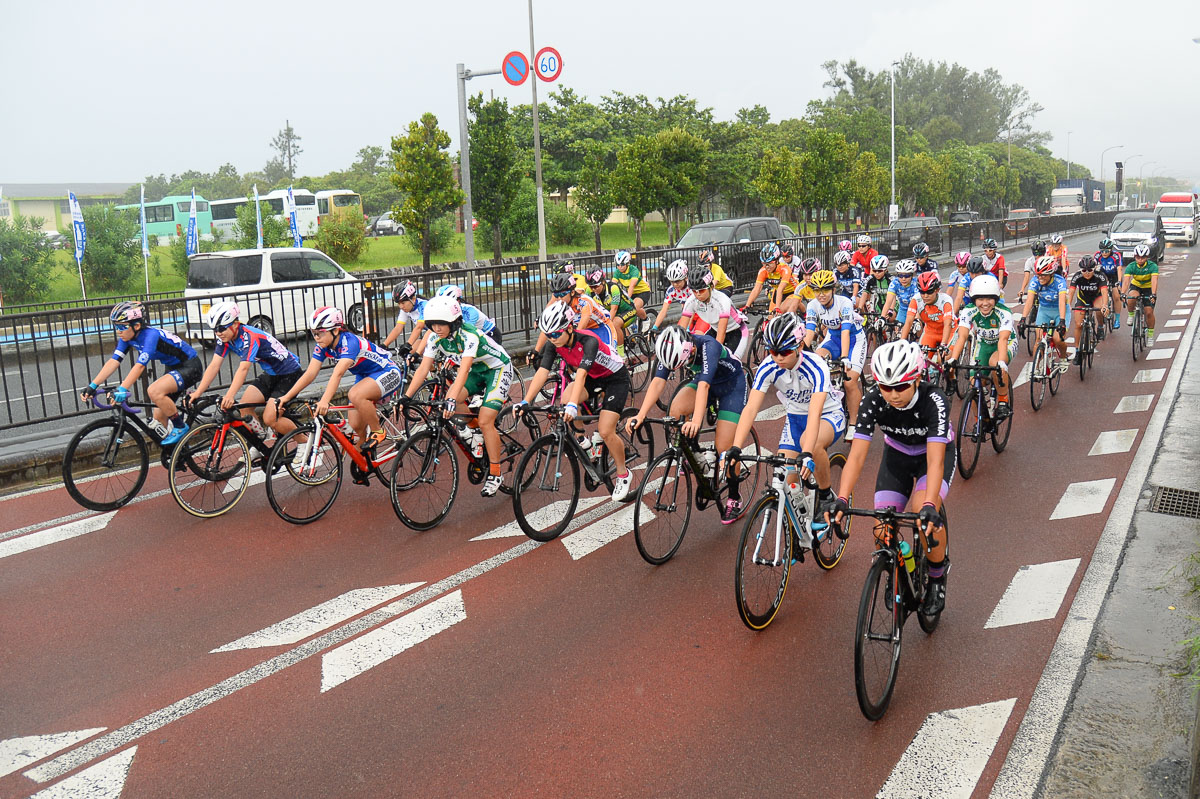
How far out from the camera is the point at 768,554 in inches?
218

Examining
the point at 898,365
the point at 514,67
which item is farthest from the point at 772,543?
the point at 514,67

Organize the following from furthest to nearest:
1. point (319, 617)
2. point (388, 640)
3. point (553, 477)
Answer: point (553, 477) < point (319, 617) < point (388, 640)

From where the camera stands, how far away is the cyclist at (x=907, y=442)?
4.97m

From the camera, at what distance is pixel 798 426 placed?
6672 mm

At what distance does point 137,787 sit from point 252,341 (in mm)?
5177

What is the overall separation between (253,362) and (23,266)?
30709mm

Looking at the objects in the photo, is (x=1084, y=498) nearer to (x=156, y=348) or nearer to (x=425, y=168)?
(x=156, y=348)

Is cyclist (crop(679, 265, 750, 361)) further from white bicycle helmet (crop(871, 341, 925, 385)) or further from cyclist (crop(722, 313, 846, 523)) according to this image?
white bicycle helmet (crop(871, 341, 925, 385))

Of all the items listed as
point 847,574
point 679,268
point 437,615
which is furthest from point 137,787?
point 679,268

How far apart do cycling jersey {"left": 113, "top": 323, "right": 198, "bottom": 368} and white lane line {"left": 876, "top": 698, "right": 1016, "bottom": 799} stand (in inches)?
294

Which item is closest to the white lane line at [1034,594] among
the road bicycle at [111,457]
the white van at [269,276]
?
the road bicycle at [111,457]

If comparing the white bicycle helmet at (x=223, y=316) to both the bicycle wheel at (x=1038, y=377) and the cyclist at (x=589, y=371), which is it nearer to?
the cyclist at (x=589, y=371)

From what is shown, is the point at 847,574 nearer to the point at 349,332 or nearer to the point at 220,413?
the point at 349,332

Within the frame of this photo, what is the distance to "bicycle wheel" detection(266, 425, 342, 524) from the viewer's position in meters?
7.95
